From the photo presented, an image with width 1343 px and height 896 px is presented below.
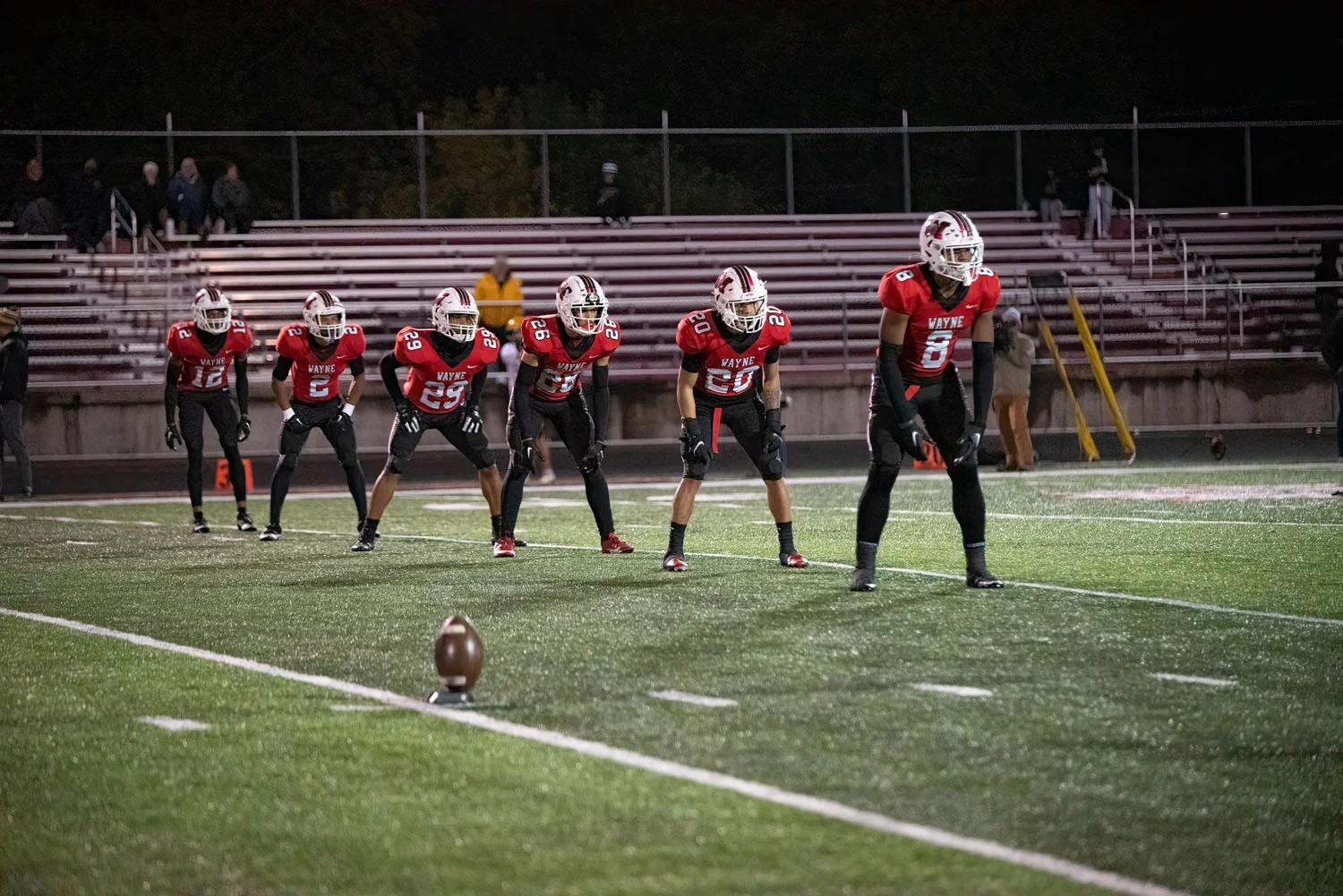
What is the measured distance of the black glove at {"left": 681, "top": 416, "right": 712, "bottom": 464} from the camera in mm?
10406

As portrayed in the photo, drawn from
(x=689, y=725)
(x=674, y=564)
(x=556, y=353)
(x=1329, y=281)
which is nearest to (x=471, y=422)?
(x=556, y=353)

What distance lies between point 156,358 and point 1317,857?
2128cm

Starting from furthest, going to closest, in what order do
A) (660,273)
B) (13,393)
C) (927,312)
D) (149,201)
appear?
(660,273)
(149,201)
(13,393)
(927,312)

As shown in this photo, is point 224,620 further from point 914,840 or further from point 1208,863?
point 1208,863

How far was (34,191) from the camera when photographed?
88.0 feet

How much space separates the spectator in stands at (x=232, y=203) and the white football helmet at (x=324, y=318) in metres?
14.4

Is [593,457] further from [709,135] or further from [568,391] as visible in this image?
[709,135]

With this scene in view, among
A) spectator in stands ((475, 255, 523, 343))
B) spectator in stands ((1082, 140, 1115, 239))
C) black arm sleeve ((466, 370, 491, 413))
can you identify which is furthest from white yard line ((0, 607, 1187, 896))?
spectator in stands ((1082, 140, 1115, 239))

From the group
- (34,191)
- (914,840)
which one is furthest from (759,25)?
(914,840)

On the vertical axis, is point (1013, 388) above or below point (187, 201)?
below

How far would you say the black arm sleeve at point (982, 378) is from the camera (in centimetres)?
897

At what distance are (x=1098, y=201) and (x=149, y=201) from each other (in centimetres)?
1500

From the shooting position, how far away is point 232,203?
89.1ft

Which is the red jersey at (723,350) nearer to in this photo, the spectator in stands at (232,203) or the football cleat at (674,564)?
the football cleat at (674,564)
